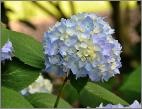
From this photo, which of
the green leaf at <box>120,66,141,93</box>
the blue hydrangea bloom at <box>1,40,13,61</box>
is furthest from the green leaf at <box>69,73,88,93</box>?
the green leaf at <box>120,66,141,93</box>

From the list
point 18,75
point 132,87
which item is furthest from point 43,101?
point 132,87

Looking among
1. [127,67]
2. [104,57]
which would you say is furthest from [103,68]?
[127,67]

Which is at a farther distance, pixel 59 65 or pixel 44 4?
pixel 44 4

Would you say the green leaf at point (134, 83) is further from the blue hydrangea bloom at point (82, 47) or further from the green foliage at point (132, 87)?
the blue hydrangea bloom at point (82, 47)

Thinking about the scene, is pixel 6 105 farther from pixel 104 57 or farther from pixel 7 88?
pixel 104 57

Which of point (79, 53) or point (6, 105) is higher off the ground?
point (79, 53)

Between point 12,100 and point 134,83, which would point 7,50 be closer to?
point 12,100
